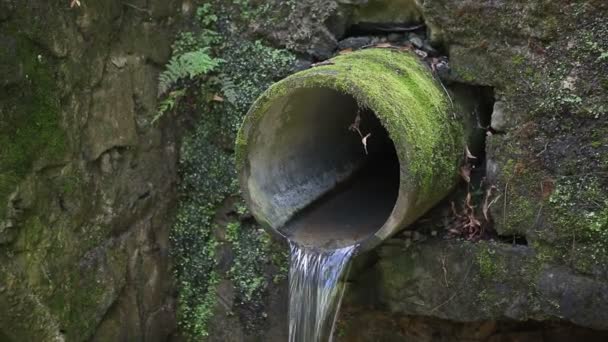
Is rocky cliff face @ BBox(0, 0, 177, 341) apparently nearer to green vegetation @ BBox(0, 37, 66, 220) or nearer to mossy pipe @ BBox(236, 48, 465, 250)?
green vegetation @ BBox(0, 37, 66, 220)

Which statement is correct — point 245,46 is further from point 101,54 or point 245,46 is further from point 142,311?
point 142,311

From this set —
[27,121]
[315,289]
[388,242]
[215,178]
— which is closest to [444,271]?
[388,242]

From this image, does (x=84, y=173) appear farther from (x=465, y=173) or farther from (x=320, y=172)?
(x=465, y=173)

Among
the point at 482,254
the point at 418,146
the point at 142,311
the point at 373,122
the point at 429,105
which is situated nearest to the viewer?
the point at 418,146

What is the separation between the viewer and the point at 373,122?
452 cm

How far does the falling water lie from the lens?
3.26m

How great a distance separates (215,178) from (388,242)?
1.28m

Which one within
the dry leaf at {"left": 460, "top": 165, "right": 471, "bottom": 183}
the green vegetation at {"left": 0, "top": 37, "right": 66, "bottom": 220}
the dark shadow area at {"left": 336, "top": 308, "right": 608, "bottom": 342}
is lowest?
the dark shadow area at {"left": 336, "top": 308, "right": 608, "bottom": 342}

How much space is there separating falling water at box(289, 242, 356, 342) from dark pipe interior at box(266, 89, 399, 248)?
118 mm

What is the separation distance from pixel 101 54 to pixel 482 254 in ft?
7.80

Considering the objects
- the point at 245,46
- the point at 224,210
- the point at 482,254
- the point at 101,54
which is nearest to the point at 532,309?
the point at 482,254

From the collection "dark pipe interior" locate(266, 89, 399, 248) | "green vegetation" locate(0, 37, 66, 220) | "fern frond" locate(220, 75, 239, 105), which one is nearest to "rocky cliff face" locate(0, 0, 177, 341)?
"green vegetation" locate(0, 37, 66, 220)

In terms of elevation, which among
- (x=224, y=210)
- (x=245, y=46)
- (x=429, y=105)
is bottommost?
(x=224, y=210)

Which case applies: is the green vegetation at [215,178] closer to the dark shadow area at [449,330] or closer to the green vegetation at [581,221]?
the dark shadow area at [449,330]
